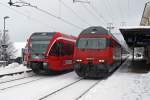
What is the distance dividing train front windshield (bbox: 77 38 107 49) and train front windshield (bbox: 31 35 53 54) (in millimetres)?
2136

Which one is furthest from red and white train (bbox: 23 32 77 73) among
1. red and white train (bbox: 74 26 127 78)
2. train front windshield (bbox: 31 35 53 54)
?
red and white train (bbox: 74 26 127 78)

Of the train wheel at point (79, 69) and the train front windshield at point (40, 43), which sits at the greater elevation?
the train front windshield at point (40, 43)

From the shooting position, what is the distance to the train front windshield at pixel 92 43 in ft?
75.2

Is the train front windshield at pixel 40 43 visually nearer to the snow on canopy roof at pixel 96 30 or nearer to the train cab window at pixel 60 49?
the train cab window at pixel 60 49

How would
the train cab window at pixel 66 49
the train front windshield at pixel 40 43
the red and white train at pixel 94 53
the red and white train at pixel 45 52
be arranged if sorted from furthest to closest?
the train cab window at pixel 66 49, the train front windshield at pixel 40 43, the red and white train at pixel 45 52, the red and white train at pixel 94 53

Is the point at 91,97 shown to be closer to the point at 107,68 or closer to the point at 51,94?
the point at 51,94

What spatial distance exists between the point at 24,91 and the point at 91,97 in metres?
3.63

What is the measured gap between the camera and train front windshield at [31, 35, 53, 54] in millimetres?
23656

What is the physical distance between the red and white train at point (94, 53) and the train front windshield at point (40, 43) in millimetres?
2056

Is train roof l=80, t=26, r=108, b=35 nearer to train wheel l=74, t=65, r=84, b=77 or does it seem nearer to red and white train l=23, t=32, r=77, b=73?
red and white train l=23, t=32, r=77, b=73

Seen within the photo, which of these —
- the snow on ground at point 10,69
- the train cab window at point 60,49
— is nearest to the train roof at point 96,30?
the train cab window at point 60,49

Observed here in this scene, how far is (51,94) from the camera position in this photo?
49.0ft

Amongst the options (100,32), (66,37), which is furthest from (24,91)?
(66,37)

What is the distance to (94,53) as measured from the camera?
22.7 metres
